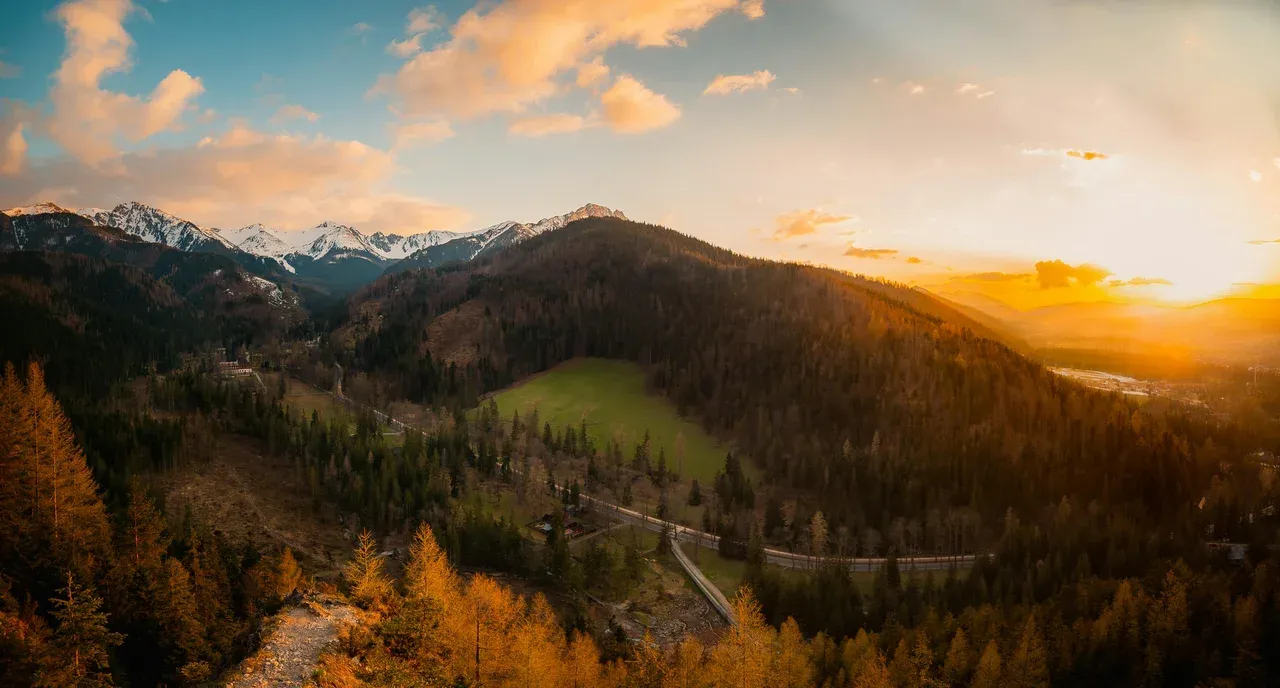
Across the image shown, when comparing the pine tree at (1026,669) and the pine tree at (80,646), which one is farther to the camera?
the pine tree at (1026,669)

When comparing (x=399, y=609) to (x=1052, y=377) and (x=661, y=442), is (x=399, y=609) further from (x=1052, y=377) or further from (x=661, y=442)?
(x=1052, y=377)

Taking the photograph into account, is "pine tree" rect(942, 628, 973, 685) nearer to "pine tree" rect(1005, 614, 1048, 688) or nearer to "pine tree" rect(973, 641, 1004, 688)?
"pine tree" rect(973, 641, 1004, 688)

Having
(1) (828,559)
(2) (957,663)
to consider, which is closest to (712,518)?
(1) (828,559)

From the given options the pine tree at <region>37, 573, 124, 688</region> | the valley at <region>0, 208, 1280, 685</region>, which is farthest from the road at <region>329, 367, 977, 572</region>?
the pine tree at <region>37, 573, 124, 688</region>

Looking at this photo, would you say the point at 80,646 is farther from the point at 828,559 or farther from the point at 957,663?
the point at 828,559

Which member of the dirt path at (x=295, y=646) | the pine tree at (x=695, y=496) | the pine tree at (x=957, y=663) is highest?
the dirt path at (x=295, y=646)

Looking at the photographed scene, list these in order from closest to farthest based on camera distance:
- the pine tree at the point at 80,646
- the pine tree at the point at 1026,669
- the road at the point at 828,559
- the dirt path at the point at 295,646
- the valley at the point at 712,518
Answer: the pine tree at the point at 80,646 < the dirt path at the point at 295,646 < the valley at the point at 712,518 < the pine tree at the point at 1026,669 < the road at the point at 828,559

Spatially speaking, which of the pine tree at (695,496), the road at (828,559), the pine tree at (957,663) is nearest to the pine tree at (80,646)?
the pine tree at (957,663)

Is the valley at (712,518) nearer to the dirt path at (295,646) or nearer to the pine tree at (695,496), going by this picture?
the dirt path at (295,646)
